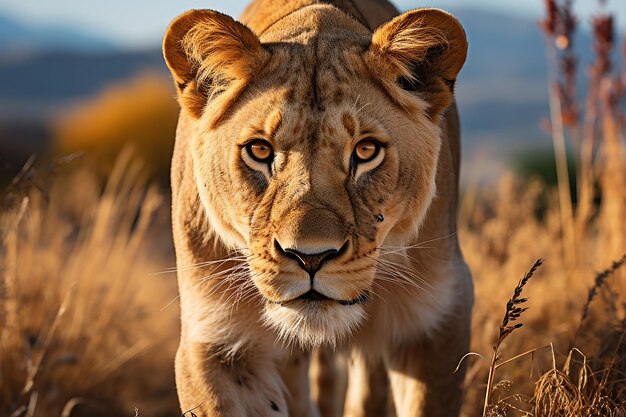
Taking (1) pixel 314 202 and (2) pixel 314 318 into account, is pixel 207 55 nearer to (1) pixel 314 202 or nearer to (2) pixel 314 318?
(1) pixel 314 202

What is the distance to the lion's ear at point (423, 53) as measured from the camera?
2.69 meters

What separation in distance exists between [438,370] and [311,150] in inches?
42.0

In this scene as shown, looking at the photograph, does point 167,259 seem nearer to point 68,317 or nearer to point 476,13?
point 68,317

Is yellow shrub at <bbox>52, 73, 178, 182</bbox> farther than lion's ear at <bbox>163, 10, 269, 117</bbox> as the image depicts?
Yes

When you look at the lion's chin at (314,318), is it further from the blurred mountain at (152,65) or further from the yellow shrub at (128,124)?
the blurred mountain at (152,65)

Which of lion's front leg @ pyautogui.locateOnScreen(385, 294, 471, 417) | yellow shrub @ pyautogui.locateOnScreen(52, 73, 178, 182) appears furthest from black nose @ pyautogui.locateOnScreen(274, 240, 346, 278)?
yellow shrub @ pyautogui.locateOnScreen(52, 73, 178, 182)

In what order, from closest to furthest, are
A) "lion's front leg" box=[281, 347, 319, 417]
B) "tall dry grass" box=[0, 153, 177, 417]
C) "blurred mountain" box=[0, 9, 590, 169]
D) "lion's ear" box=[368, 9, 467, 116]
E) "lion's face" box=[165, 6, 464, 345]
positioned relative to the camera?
"lion's face" box=[165, 6, 464, 345] < "lion's ear" box=[368, 9, 467, 116] < "lion's front leg" box=[281, 347, 319, 417] < "tall dry grass" box=[0, 153, 177, 417] < "blurred mountain" box=[0, 9, 590, 169]

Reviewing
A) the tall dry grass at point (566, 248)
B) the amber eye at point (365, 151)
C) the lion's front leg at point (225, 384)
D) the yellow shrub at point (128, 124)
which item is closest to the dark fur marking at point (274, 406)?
the lion's front leg at point (225, 384)

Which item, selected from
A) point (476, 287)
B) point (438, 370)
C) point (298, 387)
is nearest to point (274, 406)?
point (438, 370)

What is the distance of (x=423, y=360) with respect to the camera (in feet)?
10.7

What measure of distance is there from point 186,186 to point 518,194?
13.0ft

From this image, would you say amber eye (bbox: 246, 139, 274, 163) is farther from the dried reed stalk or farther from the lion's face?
the dried reed stalk

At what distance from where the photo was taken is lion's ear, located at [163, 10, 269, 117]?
8.93 ft

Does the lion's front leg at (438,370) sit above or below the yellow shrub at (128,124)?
above
